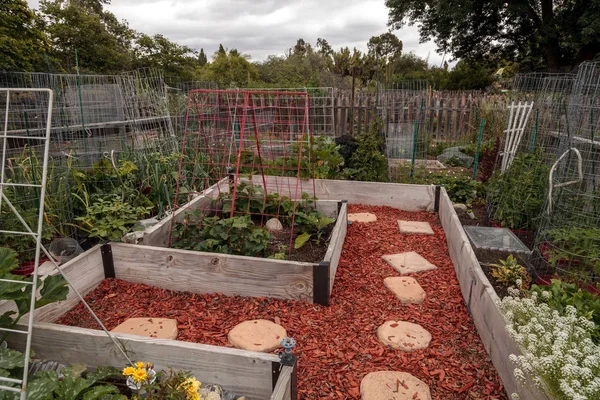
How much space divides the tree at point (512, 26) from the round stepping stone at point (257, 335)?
1411 cm

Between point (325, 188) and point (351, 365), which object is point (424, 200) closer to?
point (325, 188)

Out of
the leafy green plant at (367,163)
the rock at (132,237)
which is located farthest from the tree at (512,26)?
the rock at (132,237)

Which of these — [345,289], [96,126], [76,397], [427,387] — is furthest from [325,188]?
[96,126]

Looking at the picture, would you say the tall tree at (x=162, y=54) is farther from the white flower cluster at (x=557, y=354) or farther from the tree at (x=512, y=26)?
the white flower cluster at (x=557, y=354)

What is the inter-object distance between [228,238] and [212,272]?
0.42 metres

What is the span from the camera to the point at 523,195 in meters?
3.95

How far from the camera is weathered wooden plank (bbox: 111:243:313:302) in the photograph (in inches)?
108

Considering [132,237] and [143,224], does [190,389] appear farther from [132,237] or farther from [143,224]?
[143,224]

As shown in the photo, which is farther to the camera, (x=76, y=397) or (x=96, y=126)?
(x=96, y=126)

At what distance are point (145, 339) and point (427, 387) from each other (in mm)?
1563

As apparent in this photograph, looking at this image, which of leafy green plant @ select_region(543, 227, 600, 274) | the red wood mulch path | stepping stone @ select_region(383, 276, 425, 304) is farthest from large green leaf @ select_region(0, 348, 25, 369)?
leafy green plant @ select_region(543, 227, 600, 274)

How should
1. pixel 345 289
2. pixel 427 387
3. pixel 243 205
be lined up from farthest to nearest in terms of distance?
pixel 243 205 < pixel 345 289 < pixel 427 387

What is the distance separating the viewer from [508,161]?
15.7 ft

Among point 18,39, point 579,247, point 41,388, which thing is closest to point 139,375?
point 41,388
